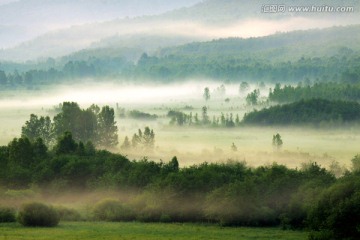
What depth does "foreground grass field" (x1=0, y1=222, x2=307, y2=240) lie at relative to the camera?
213 ft

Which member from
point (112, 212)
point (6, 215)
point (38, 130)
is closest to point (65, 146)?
point (112, 212)

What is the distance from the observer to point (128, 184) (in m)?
90.4

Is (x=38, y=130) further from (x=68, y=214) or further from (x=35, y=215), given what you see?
(x=35, y=215)

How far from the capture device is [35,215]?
71.1 meters

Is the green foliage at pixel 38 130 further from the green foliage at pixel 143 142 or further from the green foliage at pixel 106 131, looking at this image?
the green foliage at pixel 143 142

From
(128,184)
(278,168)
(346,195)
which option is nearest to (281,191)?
(278,168)

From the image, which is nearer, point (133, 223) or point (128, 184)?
point (133, 223)

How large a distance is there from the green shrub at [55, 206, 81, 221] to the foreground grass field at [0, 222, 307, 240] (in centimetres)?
304

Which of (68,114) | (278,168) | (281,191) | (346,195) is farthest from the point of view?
(68,114)

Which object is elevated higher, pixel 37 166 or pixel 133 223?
pixel 37 166

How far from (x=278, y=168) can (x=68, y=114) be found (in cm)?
7915

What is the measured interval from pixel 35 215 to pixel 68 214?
850 cm

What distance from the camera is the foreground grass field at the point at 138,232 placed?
65.0 meters

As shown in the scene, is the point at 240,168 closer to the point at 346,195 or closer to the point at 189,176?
the point at 189,176
